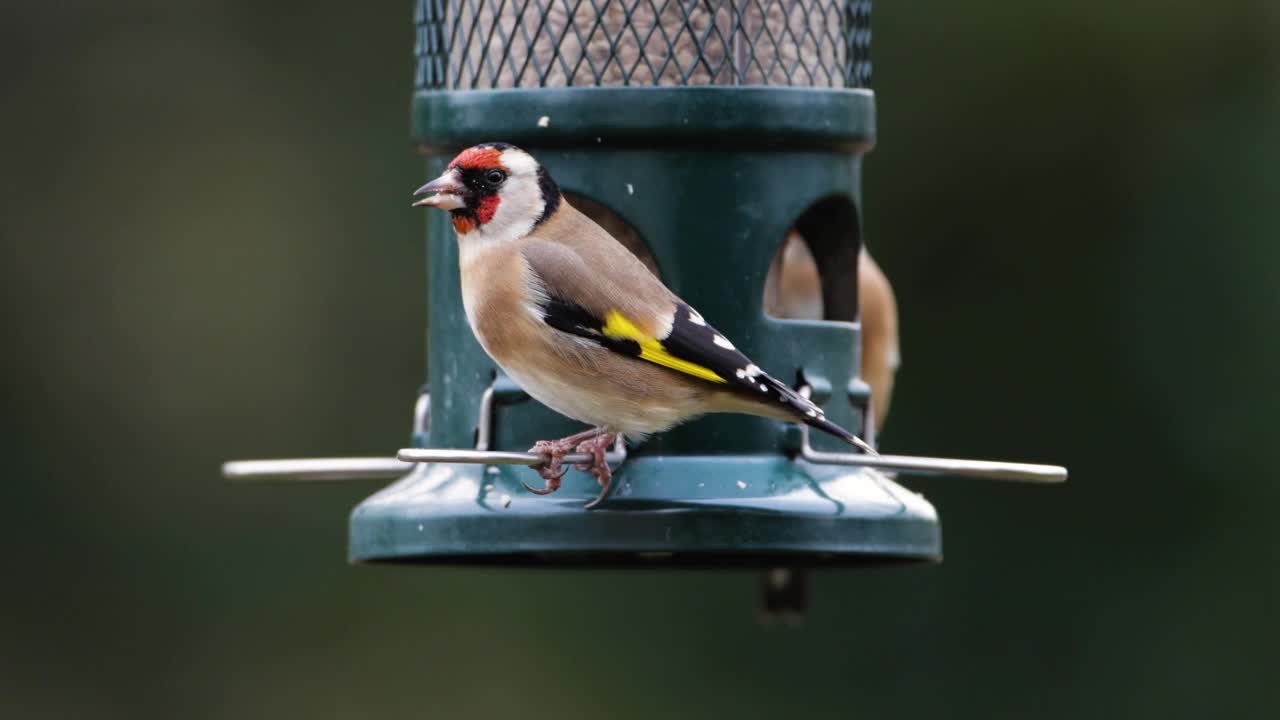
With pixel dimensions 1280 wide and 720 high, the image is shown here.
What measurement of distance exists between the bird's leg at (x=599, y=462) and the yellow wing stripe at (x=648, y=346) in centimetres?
26

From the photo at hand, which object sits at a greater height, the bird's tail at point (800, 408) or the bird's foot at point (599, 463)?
the bird's tail at point (800, 408)

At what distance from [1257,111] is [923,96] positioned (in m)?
1.61

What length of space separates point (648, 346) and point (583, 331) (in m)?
0.16

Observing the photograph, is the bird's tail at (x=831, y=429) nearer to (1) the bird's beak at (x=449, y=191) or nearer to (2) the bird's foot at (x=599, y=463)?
(2) the bird's foot at (x=599, y=463)

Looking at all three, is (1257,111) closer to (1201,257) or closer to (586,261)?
(1201,257)

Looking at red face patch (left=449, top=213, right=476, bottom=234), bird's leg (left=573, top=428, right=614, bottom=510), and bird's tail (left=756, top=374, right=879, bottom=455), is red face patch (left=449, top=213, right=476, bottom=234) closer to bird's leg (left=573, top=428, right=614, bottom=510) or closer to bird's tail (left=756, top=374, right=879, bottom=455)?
bird's leg (left=573, top=428, right=614, bottom=510)

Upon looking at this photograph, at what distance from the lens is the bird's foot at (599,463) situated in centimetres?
569

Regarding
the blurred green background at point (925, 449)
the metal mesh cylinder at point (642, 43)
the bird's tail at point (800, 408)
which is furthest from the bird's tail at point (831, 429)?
the blurred green background at point (925, 449)

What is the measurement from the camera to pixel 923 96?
11.1 m

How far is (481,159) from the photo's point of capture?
576cm

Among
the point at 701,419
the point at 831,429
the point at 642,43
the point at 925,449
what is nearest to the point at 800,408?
the point at 831,429

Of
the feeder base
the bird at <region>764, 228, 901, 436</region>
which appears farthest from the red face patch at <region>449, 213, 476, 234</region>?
the bird at <region>764, 228, 901, 436</region>

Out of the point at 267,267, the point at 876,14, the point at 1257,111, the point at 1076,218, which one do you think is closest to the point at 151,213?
the point at 267,267

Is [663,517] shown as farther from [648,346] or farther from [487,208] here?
[487,208]
